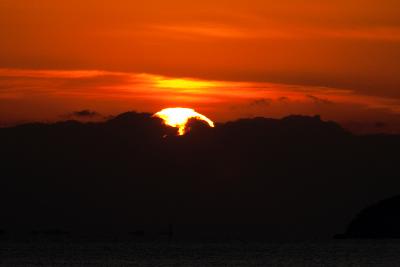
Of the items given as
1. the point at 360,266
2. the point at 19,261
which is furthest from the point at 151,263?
the point at 360,266

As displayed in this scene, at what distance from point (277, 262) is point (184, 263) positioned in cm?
1573

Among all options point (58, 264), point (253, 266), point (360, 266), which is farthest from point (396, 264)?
point (58, 264)

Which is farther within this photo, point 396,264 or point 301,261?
point 301,261

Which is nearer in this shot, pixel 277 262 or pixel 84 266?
pixel 84 266

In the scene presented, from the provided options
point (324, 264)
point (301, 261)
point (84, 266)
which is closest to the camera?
point (84, 266)

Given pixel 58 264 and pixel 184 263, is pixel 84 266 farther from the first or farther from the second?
pixel 184 263

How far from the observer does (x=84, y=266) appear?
174 metres

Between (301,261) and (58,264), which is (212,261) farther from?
(58,264)

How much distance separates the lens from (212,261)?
19638 centimetres

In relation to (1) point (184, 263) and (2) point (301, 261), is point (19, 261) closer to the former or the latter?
(1) point (184, 263)

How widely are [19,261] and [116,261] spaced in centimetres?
1488

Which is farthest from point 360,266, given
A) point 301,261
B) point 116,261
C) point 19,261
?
point 19,261

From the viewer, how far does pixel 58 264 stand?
17938cm

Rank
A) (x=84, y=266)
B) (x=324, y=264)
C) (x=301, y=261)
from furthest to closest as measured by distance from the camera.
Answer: (x=301, y=261), (x=324, y=264), (x=84, y=266)
